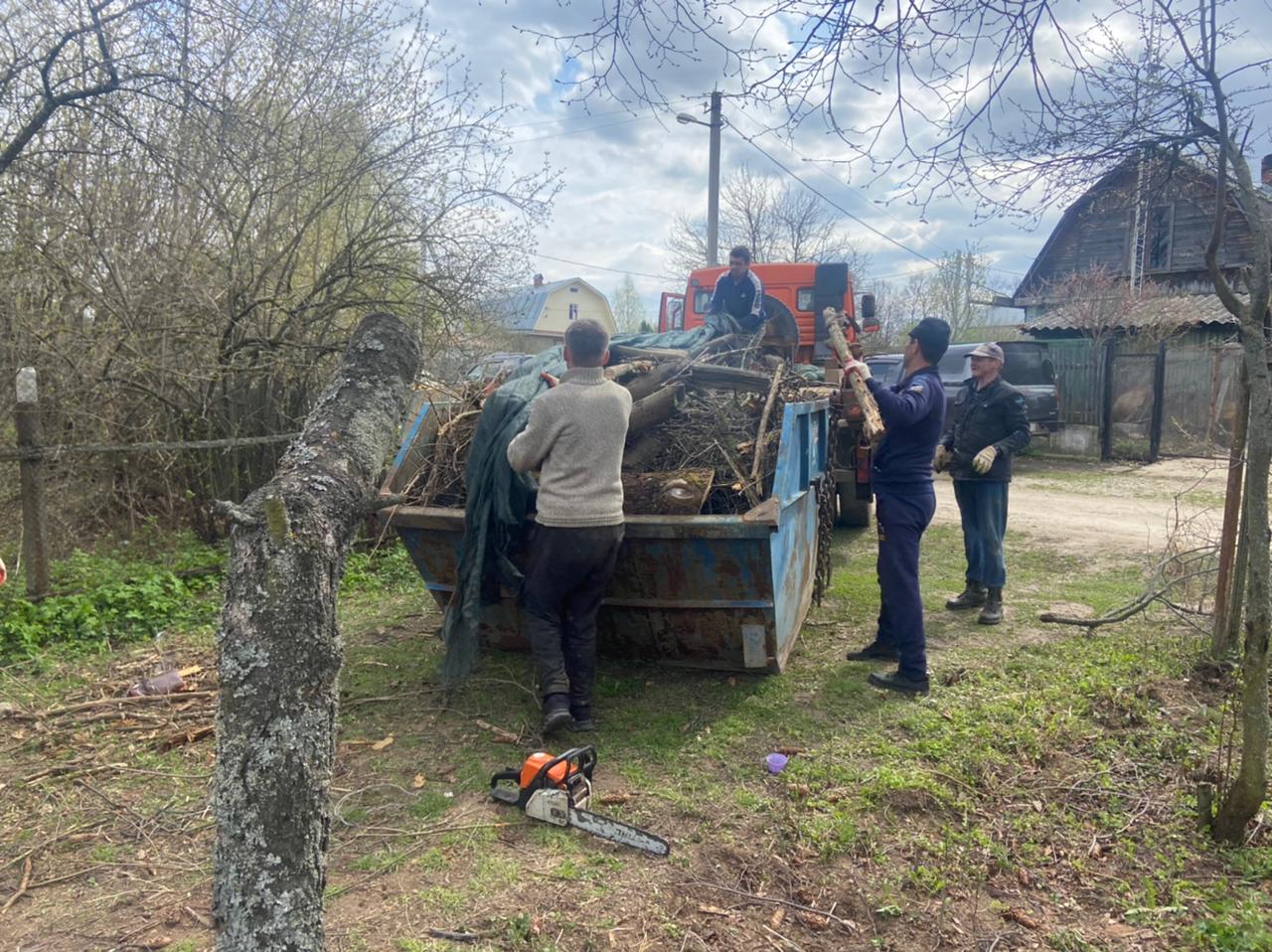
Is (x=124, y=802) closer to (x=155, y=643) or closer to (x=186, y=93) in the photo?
(x=155, y=643)

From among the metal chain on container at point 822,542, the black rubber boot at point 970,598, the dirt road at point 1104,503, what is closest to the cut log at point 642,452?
the metal chain on container at point 822,542

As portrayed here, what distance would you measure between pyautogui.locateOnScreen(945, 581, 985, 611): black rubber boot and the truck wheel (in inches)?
92.2

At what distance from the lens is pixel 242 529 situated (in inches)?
72.3

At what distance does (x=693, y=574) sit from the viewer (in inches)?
163

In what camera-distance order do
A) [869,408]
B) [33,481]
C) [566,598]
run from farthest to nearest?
[33,481], [869,408], [566,598]

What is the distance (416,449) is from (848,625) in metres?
3.02

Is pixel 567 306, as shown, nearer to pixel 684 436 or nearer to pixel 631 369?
pixel 631 369

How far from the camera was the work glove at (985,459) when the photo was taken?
5.67 meters

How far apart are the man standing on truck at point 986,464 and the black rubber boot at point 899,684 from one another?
150 centimetres

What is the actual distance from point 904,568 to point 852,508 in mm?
4142

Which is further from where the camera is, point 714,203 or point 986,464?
point 714,203

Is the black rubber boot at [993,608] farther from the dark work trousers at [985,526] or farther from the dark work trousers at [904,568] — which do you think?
the dark work trousers at [904,568]

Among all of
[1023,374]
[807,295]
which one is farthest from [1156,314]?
[807,295]

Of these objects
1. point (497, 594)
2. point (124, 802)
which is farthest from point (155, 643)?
point (497, 594)
